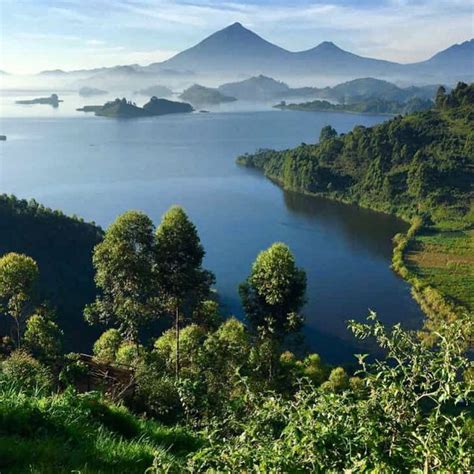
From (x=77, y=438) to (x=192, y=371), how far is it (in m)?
4.26

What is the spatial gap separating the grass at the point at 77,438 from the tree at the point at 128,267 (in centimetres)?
396

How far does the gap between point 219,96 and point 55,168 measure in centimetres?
13338

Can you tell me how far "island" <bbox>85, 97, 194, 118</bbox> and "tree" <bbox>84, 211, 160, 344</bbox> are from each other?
10462 centimetres

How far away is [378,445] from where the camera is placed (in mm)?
1600

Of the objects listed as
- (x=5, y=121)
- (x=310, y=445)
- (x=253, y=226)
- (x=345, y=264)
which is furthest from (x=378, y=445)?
(x=5, y=121)

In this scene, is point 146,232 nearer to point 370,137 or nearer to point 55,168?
point 370,137

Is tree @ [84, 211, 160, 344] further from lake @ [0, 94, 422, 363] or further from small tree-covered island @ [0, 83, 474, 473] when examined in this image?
lake @ [0, 94, 422, 363]

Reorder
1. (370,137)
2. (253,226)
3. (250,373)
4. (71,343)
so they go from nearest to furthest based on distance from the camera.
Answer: (250,373) < (71,343) < (253,226) < (370,137)

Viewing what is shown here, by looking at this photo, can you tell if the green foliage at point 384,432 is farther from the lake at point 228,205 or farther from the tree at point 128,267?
the lake at point 228,205

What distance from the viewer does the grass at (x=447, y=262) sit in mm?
22156

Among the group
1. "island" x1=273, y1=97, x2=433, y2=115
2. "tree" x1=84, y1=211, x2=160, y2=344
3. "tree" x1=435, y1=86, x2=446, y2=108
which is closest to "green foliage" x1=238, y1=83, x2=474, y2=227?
"tree" x1=435, y1=86, x2=446, y2=108

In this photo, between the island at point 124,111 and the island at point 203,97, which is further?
the island at point 203,97

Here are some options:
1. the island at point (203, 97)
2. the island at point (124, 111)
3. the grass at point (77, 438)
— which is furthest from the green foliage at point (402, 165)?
the island at point (203, 97)

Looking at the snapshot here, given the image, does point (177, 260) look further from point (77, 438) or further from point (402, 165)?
point (402, 165)
